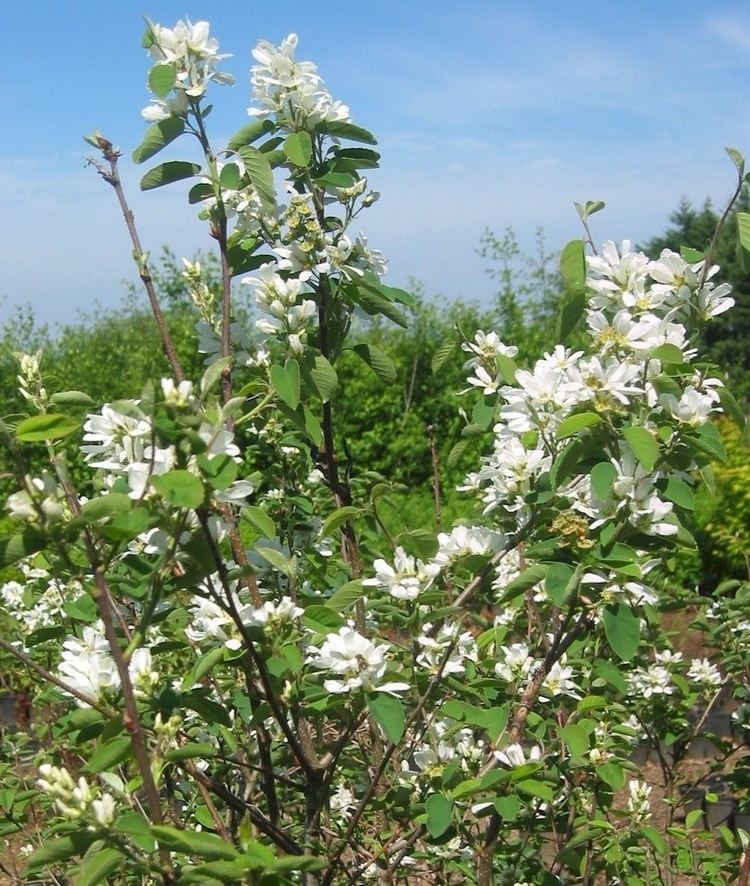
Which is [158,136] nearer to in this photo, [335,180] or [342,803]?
[335,180]

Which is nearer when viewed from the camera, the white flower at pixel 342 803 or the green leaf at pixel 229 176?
the green leaf at pixel 229 176

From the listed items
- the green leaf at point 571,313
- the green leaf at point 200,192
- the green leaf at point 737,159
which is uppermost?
the green leaf at point 200,192

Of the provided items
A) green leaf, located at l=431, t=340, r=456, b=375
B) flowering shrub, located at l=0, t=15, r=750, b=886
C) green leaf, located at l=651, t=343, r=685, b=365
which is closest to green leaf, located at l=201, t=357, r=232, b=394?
flowering shrub, located at l=0, t=15, r=750, b=886

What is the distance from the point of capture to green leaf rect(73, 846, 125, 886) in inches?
47.7

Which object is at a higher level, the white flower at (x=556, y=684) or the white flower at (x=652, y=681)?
the white flower at (x=556, y=684)

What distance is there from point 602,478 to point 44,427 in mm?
833

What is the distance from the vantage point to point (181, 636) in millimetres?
2516

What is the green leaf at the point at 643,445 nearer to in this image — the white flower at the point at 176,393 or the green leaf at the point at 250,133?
the white flower at the point at 176,393

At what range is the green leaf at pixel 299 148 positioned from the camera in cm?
195

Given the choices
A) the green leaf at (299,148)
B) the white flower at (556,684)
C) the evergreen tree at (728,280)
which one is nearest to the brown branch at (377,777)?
the white flower at (556,684)

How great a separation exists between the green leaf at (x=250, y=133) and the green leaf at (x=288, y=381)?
0.51 m

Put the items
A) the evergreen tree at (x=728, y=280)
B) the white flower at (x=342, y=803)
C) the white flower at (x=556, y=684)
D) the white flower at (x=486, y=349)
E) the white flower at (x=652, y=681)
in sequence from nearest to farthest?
the white flower at (x=486, y=349) → the white flower at (x=556, y=684) → the white flower at (x=342, y=803) → the white flower at (x=652, y=681) → the evergreen tree at (x=728, y=280)

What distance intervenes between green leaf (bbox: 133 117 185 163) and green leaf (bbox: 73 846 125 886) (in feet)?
4.33

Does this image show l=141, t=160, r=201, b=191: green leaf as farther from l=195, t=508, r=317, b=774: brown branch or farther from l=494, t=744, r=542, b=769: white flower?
l=494, t=744, r=542, b=769: white flower
